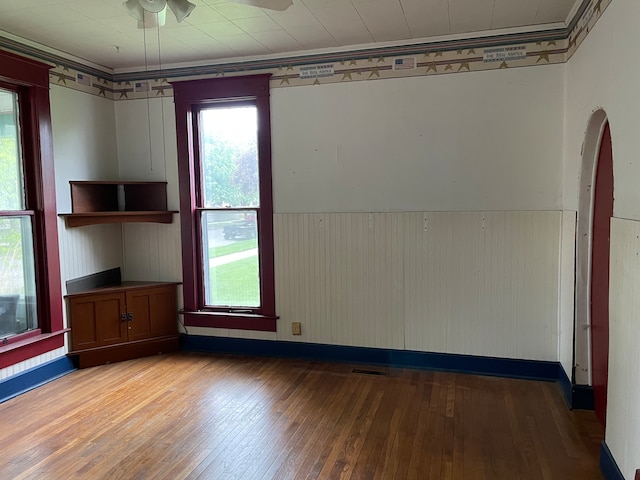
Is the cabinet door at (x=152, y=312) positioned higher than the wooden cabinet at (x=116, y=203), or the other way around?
the wooden cabinet at (x=116, y=203)

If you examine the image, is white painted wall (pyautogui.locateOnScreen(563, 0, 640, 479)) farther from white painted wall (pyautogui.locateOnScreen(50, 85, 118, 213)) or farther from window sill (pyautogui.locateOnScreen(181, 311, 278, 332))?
white painted wall (pyautogui.locateOnScreen(50, 85, 118, 213))

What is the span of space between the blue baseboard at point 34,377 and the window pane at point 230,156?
5.96 ft

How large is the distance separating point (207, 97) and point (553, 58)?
2839 millimetres

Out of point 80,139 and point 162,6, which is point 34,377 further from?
point 162,6

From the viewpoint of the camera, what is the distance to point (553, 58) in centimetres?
353

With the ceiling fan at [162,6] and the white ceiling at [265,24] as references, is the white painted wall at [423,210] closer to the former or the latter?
the white ceiling at [265,24]

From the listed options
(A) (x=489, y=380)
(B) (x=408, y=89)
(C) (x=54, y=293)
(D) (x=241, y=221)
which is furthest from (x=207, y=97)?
(A) (x=489, y=380)

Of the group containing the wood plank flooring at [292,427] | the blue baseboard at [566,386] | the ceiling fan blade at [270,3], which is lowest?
the wood plank flooring at [292,427]

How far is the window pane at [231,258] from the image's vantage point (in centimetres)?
441

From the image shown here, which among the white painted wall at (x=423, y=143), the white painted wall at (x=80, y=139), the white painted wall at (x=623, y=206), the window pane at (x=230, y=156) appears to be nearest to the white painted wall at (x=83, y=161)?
the white painted wall at (x=80, y=139)

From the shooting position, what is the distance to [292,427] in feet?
9.95

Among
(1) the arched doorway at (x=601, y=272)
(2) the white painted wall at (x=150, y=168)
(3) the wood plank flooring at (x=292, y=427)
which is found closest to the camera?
(3) the wood plank flooring at (x=292, y=427)

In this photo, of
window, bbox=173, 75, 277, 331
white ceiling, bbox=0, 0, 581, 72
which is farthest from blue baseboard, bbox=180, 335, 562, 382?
white ceiling, bbox=0, 0, 581, 72

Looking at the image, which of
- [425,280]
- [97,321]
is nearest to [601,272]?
[425,280]
